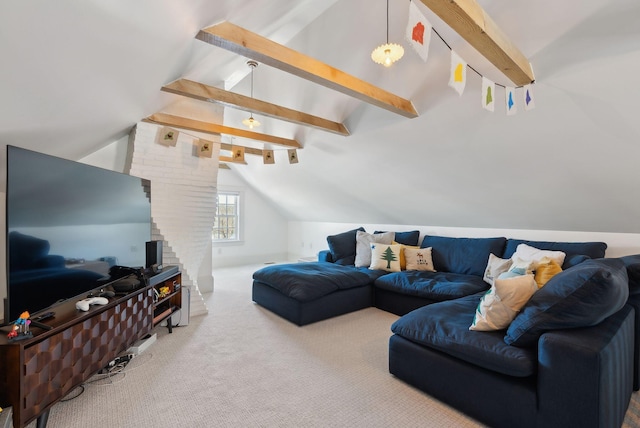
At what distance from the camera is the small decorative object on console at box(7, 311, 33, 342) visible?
1.41 m

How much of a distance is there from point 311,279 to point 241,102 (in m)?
1.98

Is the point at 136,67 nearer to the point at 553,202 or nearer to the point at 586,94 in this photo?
the point at 586,94

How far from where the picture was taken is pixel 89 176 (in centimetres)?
206

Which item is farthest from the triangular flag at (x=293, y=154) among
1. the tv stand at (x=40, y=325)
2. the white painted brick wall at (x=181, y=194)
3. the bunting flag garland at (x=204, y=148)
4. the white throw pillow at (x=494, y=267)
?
the tv stand at (x=40, y=325)

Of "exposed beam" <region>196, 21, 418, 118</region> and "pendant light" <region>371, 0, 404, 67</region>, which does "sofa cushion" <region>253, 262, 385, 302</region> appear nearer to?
"exposed beam" <region>196, 21, 418, 118</region>

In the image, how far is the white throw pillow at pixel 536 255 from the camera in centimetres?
270

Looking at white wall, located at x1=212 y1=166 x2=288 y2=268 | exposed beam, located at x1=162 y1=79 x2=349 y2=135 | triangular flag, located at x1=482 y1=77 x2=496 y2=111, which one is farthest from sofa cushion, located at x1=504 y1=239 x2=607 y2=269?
white wall, located at x1=212 y1=166 x2=288 y2=268

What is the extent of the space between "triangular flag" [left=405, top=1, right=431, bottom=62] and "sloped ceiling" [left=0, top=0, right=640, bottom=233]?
1.02 meters

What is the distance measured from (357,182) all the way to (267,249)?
11.6 feet

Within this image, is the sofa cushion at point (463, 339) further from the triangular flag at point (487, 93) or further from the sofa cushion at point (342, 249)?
the sofa cushion at point (342, 249)

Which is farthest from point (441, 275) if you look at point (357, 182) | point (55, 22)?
point (55, 22)

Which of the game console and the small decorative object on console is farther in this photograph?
the game console

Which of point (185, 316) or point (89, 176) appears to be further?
point (185, 316)

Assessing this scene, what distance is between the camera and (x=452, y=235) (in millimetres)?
4469
